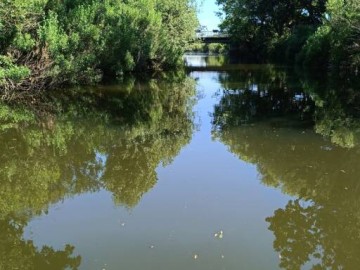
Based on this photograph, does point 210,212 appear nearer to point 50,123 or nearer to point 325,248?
point 325,248

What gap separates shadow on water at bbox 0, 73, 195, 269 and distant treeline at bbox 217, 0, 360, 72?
15471 mm

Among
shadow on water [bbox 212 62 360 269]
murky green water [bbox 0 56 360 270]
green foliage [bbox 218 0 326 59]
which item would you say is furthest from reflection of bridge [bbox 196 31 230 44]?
murky green water [bbox 0 56 360 270]

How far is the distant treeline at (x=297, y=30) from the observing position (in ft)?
93.3

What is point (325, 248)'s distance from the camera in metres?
5.76

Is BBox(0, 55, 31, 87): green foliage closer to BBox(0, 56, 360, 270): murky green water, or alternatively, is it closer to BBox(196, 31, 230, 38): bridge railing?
BBox(0, 56, 360, 270): murky green water

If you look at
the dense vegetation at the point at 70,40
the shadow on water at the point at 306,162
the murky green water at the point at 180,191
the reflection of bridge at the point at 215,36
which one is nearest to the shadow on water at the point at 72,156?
the murky green water at the point at 180,191

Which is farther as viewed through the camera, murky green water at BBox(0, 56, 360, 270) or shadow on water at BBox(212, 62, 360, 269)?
shadow on water at BBox(212, 62, 360, 269)

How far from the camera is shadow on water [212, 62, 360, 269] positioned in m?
5.84

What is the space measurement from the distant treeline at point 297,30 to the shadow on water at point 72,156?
609 inches

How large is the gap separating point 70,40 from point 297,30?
3597 cm

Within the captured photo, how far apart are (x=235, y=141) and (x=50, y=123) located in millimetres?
6104

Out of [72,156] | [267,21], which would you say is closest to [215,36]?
[267,21]

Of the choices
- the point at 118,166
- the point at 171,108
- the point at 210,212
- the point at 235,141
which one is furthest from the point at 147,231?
the point at 171,108

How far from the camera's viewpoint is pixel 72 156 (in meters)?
10.2
